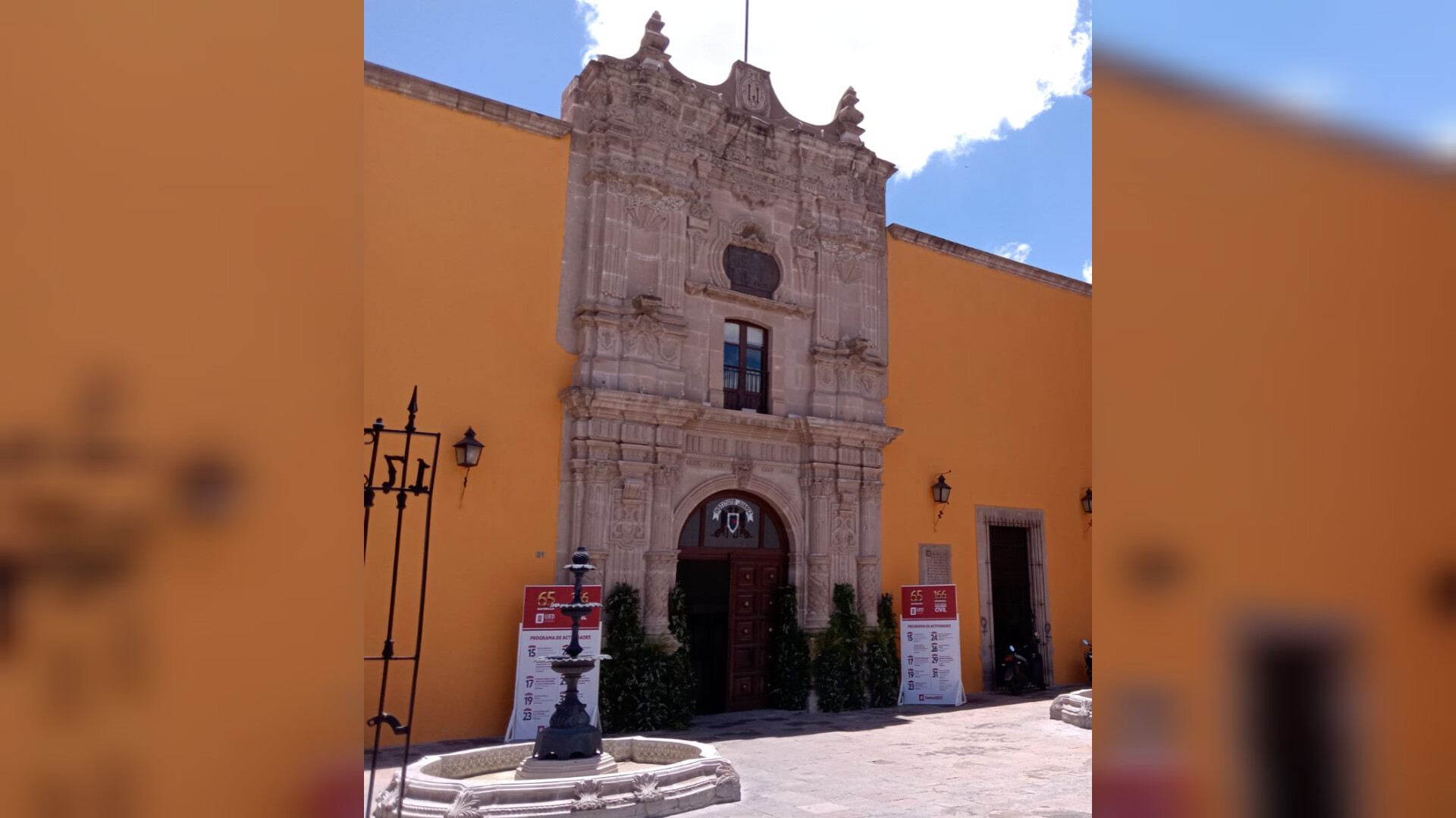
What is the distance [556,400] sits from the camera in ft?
37.7

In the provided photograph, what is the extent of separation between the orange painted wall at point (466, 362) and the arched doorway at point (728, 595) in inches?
84.5

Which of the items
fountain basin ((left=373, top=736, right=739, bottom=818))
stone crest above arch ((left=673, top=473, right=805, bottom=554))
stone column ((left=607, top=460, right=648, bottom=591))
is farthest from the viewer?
stone crest above arch ((left=673, top=473, right=805, bottom=554))

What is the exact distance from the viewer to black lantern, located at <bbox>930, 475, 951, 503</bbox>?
1455 cm

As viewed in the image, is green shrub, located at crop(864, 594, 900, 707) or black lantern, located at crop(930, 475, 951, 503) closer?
green shrub, located at crop(864, 594, 900, 707)

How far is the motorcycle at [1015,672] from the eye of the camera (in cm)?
1448

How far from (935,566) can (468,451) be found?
7528 millimetres

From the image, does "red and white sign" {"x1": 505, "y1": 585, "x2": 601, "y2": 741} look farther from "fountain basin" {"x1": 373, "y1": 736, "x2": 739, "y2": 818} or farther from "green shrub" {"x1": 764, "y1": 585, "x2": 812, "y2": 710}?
"green shrub" {"x1": 764, "y1": 585, "x2": 812, "y2": 710}

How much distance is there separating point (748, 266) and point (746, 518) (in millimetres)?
3603

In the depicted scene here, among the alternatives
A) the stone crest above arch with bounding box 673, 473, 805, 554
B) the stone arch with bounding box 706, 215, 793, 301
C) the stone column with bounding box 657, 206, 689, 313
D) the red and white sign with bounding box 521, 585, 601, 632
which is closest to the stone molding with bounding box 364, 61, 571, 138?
the stone column with bounding box 657, 206, 689, 313

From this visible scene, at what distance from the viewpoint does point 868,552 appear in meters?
13.4
